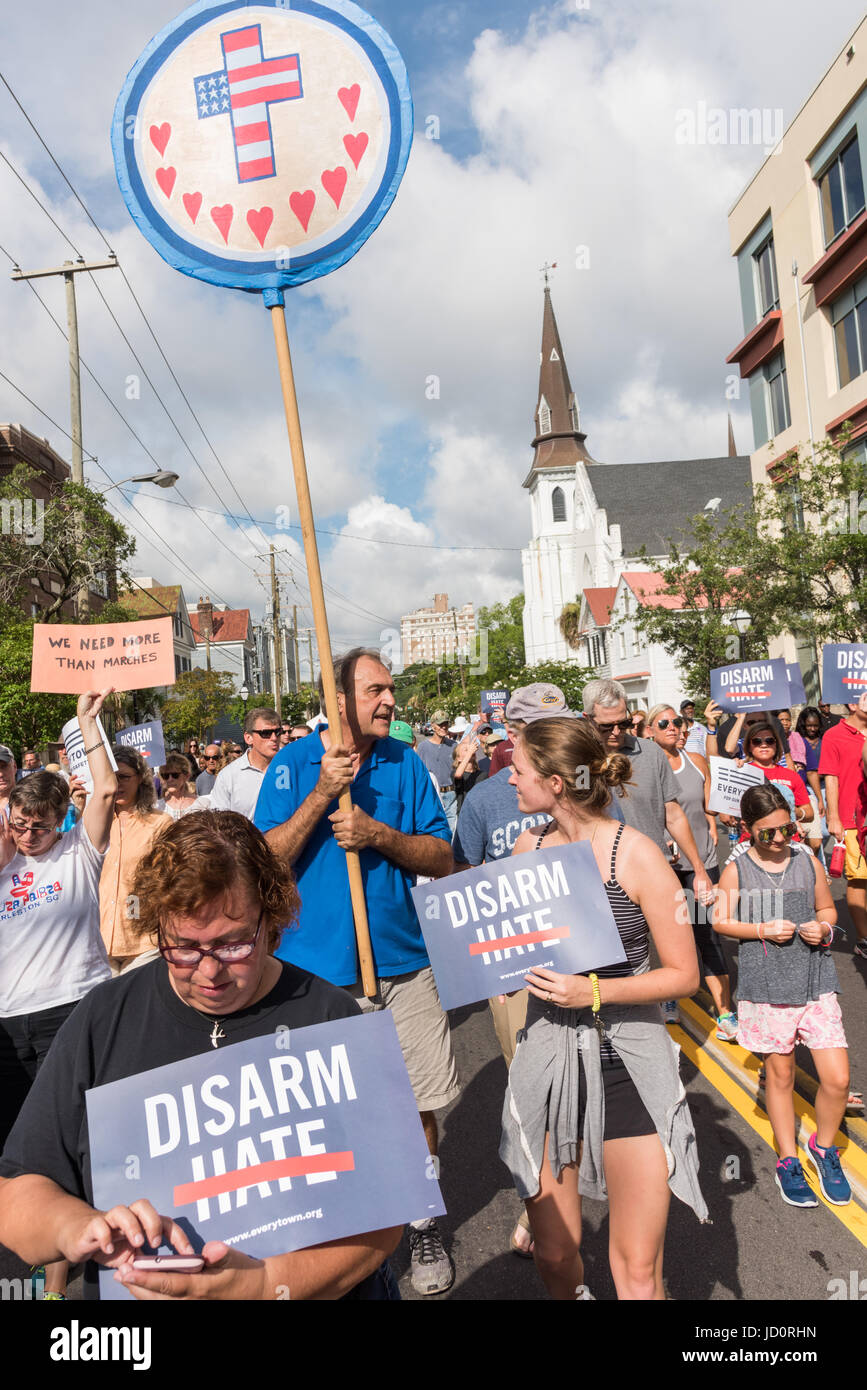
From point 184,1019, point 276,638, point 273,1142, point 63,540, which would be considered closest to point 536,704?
point 184,1019

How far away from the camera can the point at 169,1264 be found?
1.54 metres

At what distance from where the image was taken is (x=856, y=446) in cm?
2294

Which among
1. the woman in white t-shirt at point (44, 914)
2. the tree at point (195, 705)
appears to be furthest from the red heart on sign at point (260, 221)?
the tree at point (195, 705)

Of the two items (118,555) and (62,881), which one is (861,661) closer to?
(62,881)

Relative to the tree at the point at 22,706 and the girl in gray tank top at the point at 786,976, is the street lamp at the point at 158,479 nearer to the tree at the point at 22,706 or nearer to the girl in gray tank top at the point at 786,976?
the tree at the point at 22,706

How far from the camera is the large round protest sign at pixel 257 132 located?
303cm

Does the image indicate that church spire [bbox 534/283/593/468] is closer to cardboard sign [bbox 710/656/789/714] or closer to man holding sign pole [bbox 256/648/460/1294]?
cardboard sign [bbox 710/656/789/714]

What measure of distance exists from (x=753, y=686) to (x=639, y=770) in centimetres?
465

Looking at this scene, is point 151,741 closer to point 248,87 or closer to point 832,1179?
point 248,87

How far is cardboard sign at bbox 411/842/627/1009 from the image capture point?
281 cm

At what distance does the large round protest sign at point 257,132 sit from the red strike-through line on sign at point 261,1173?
8.59ft
